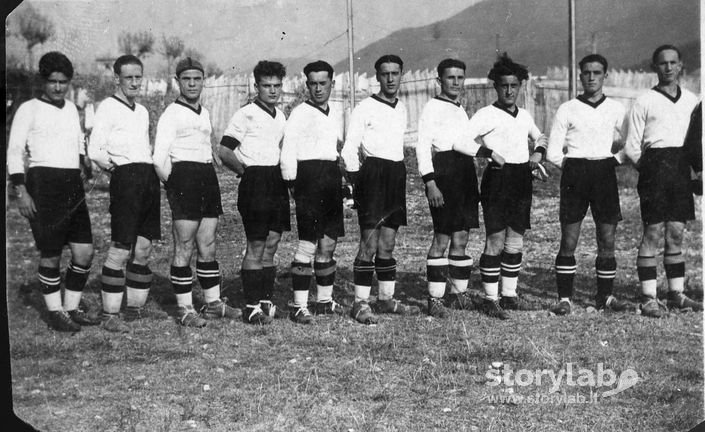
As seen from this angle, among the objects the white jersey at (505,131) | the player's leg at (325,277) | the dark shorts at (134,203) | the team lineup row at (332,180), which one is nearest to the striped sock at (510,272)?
the team lineup row at (332,180)

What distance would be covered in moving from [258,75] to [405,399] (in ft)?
7.38

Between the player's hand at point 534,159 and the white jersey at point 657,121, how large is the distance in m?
0.57

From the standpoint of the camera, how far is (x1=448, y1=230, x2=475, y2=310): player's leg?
20.7ft

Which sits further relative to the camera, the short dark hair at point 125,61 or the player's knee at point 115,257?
the player's knee at point 115,257

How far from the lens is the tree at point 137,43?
5.89 m

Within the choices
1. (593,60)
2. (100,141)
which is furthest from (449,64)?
(100,141)

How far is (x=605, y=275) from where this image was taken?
634 cm

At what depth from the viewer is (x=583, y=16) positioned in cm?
614

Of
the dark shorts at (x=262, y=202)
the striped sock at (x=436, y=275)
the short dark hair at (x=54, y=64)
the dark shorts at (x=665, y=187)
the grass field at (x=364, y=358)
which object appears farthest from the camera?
the striped sock at (x=436, y=275)

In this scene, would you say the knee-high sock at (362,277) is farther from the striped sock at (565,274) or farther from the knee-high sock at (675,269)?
the knee-high sock at (675,269)

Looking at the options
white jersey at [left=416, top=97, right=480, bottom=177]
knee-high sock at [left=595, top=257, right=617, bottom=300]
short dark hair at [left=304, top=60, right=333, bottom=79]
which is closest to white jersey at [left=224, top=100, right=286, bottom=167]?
short dark hair at [left=304, top=60, right=333, bottom=79]

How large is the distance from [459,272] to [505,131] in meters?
0.99

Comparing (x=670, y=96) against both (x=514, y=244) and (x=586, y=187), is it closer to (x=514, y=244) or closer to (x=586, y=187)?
(x=586, y=187)

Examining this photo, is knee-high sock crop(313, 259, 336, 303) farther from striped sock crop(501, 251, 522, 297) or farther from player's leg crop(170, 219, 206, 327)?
striped sock crop(501, 251, 522, 297)
